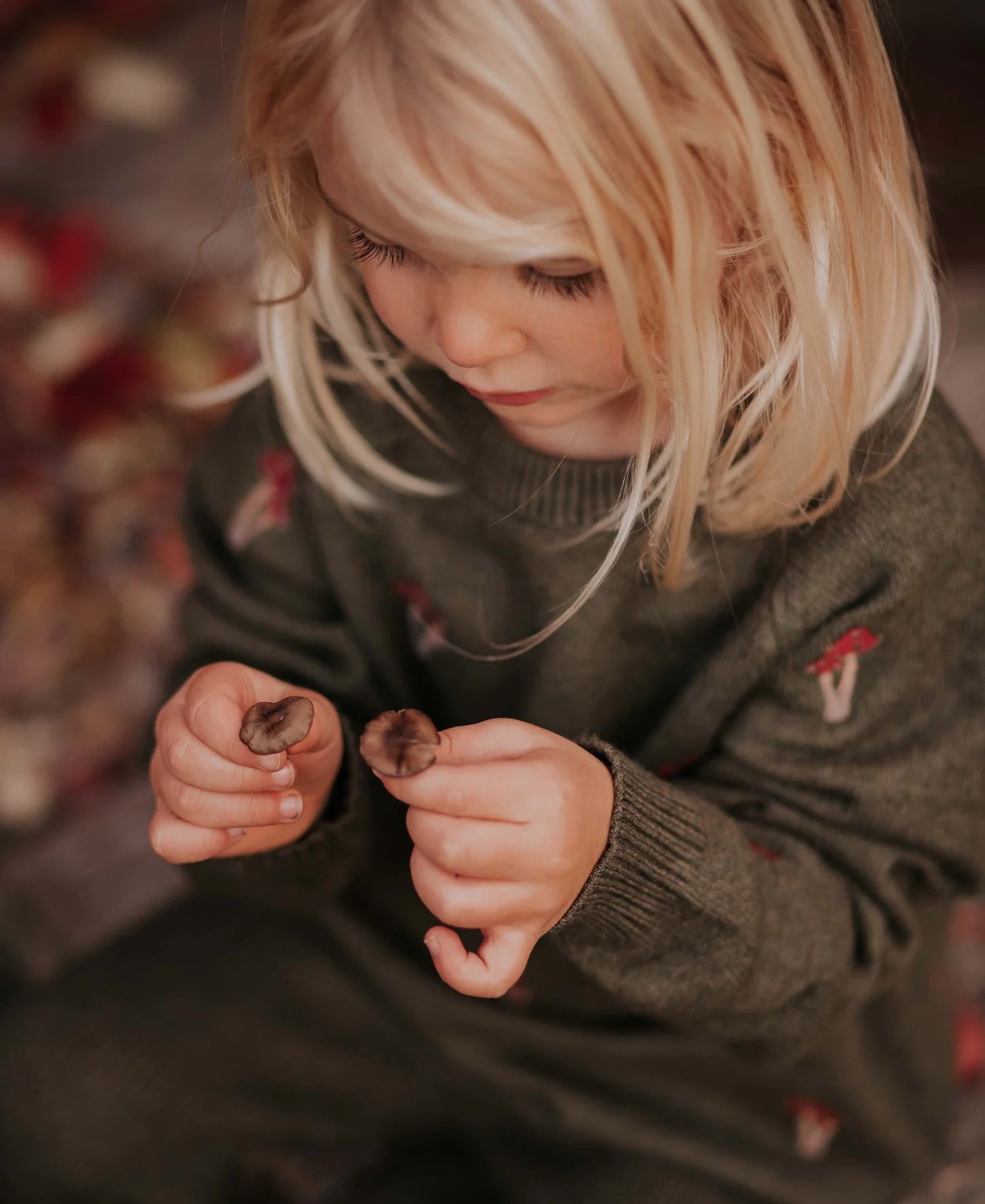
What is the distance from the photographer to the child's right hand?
0.62 meters

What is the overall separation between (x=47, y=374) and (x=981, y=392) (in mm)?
1108

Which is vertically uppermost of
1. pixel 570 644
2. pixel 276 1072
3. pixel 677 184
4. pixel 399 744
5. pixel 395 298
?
pixel 677 184

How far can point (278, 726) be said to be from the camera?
55 centimetres

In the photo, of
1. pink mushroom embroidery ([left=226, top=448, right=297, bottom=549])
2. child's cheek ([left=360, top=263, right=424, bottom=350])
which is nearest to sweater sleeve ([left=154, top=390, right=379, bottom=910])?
pink mushroom embroidery ([left=226, top=448, right=297, bottom=549])

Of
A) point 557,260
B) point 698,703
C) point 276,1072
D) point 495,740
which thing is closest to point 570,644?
point 698,703

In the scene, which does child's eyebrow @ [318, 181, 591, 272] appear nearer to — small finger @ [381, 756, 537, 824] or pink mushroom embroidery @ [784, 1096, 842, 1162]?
small finger @ [381, 756, 537, 824]

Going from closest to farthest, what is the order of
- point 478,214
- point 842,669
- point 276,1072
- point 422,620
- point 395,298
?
point 478,214
point 395,298
point 842,669
point 422,620
point 276,1072

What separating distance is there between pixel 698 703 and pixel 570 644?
0.09m


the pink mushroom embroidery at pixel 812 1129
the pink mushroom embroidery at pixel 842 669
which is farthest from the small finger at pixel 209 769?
the pink mushroom embroidery at pixel 812 1129

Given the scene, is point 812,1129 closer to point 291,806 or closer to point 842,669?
point 842,669

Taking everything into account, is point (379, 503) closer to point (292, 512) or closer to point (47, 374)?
point (292, 512)

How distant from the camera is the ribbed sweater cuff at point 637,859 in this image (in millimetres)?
582

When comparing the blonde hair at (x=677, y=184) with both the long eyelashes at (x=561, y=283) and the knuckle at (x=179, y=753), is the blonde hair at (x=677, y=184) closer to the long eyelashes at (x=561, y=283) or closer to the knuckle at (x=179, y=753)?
the long eyelashes at (x=561, y=283)

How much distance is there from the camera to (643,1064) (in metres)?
0.86
